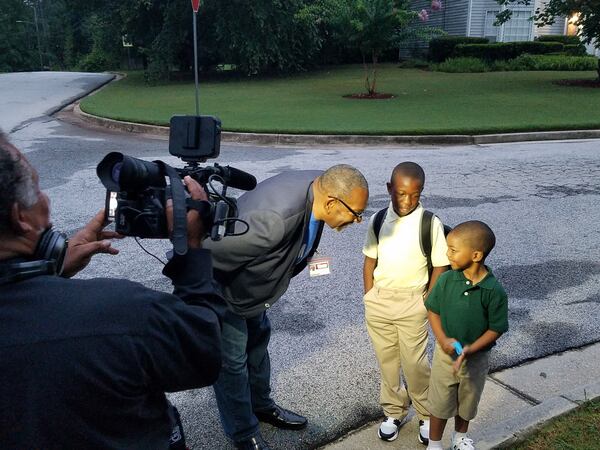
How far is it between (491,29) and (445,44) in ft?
13.0

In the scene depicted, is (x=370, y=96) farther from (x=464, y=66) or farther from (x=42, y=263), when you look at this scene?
(x=42, y=263)

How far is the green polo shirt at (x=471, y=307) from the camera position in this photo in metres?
2.61

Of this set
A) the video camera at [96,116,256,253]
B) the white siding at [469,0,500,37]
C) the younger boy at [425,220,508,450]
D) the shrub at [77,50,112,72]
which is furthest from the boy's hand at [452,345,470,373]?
the shrub at [77,50,112,72]

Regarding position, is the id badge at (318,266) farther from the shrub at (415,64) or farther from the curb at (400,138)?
the shrub at (415,64)

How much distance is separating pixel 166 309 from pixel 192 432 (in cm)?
197

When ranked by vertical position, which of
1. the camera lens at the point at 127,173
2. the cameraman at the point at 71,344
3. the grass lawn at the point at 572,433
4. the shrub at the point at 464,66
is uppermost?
the shrub at the point at 464,66

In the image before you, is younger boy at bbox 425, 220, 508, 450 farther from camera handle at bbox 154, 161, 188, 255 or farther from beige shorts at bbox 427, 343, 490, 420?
camera handle at bbox 154, 161, 188, 255

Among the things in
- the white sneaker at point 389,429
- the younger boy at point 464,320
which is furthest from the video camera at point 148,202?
the white sneaker at point 389,429

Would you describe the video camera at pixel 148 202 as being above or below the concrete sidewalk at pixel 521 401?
above

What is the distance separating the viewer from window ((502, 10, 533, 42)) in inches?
1230

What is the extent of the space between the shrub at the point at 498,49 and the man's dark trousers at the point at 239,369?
28.4 meters

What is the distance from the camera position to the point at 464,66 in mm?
26422

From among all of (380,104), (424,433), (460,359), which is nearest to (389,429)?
(424,433)

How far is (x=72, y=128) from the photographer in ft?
46.4
